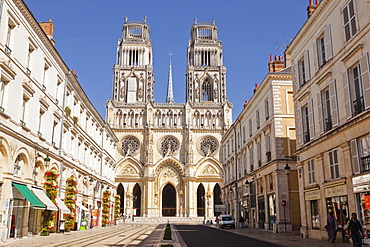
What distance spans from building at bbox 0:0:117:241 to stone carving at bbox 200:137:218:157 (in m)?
38.6

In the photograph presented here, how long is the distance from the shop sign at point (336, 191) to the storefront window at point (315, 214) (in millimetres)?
1899

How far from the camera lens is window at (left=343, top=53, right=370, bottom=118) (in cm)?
1485

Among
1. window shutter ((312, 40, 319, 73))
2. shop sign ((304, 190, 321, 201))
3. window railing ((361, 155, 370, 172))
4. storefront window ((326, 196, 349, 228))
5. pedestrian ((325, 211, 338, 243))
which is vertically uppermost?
window shutter ((312, 40, 319, 73))

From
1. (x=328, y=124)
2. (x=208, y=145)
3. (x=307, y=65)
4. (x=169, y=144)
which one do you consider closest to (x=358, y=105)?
(x=328, y=124)

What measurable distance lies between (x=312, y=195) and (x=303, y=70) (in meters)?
7.72

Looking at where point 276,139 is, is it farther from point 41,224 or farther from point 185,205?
point 185,205

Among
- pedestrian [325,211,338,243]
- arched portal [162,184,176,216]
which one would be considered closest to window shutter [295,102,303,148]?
pedestrian [325,211,338,243]

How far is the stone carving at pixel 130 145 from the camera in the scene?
69.2m

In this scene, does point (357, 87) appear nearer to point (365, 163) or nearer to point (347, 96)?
point (347, 96)

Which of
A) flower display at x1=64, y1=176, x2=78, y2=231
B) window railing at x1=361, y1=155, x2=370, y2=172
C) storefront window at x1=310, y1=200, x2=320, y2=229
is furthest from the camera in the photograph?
flower display at x1=64, y1=176, x2=78, y2=231

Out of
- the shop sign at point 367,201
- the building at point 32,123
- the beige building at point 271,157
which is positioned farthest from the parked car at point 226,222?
the shop sign at point 367,201

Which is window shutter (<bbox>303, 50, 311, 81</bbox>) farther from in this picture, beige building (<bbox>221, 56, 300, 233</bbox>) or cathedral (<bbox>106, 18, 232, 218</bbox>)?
cathedral (<bbox>106, 18, 232, 218</bbox>)

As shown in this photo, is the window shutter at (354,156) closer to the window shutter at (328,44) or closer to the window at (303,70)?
the window shutter at (328,44)

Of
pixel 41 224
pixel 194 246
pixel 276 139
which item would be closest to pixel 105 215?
pixel 41 224
